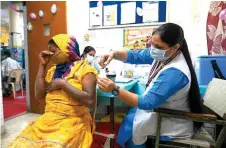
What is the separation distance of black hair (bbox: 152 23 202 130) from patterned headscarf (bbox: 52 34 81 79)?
578mm

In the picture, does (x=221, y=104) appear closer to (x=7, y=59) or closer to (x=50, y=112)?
(x=50, y=112)

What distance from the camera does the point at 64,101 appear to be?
132 centimetres

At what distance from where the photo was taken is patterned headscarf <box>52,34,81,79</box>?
135 cm

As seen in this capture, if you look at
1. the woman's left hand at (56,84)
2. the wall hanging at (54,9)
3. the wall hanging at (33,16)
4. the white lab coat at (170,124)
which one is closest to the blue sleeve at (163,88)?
the white lab coat at (170,124)

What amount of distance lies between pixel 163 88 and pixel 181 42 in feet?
1.13

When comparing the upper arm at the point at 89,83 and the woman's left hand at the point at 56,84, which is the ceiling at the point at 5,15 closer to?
the woman's left hand at the point at 56,84

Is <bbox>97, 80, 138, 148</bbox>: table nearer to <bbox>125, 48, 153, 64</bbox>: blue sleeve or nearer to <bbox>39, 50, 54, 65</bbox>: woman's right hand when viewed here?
A: <bbox>125, 48, 153, 64</bbox>: blue sleeve

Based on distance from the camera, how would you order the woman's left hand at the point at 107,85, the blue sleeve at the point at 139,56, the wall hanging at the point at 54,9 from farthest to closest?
the wall hanging at the point at 54,9
the blue sleeve at the point at 139,56
the woman's left hand at the point at 107,85

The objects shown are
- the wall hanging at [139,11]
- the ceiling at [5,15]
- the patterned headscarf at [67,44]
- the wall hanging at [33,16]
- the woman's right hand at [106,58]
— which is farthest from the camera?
the ceiling at [5,15]

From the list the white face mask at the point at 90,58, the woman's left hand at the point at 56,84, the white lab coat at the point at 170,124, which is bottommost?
the white lab coat at the point at 170,124

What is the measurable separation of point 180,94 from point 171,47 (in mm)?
301

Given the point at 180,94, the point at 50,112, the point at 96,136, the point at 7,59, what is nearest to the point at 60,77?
the point at 50,112

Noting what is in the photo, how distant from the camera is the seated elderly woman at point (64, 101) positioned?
1.21m

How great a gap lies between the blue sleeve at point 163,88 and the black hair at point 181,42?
0.11 meters
